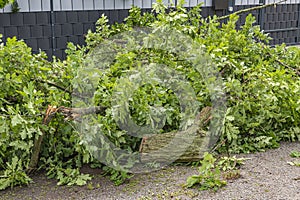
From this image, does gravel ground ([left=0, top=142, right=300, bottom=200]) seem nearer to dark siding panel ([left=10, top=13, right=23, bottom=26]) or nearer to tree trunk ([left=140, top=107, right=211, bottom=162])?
tree trunk ([left=140, top=107, right=211, bottom=162])

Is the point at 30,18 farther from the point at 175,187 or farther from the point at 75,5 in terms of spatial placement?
the point at 175,187

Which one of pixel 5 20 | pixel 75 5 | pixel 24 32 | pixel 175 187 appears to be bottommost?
pixel 175 187

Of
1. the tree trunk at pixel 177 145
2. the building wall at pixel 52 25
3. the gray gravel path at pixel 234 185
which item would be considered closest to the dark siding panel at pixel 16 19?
the building wall at pixel 52 25

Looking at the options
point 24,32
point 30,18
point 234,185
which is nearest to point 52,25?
point 30,18

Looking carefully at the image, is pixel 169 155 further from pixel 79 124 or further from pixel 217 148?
pixel 79 124

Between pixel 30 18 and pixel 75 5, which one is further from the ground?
pixel 75 5

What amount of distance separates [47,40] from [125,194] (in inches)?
183

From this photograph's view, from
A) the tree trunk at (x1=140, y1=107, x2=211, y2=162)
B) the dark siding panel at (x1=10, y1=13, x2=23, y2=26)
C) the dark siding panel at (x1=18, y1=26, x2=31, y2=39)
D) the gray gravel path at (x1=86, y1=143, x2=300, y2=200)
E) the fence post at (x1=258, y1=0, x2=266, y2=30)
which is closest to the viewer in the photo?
the gray gravel path at (x1=86, y1=143, x2=300, y2=200)

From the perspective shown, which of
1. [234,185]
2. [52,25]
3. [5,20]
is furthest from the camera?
[52,25]

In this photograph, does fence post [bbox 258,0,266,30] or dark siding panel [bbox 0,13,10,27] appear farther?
fence post [bbox 258,0,266,30]

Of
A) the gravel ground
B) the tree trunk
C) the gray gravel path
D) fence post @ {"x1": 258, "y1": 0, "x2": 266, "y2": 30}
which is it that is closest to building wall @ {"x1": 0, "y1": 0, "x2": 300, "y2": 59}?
fence post @ {"x1": 258, "y1": 0, "x2": 266, "y2": 30}

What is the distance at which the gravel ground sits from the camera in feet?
9.09

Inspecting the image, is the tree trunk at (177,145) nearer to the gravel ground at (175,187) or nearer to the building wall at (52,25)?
the gravel ground at (175,187)

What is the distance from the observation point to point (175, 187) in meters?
2.90
